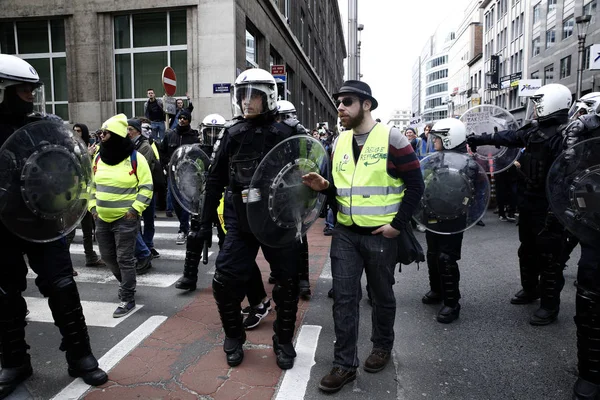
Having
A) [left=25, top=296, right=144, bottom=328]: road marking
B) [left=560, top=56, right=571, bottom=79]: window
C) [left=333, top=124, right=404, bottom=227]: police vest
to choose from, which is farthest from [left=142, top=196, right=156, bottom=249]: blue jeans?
[left=560, top=56, right=571, bottom=79]: window

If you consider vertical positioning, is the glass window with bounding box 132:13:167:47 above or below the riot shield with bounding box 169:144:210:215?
above

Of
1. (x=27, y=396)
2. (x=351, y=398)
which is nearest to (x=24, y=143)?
(x=27, y=396)

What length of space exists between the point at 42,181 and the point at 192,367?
1681 mm

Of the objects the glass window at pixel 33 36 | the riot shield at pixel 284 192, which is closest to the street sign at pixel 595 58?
the riot shield at pixel 284 192

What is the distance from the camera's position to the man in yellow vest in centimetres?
308

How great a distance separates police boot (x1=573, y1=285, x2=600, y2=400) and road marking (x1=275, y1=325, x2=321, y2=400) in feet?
5.81

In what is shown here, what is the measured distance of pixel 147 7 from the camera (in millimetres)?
13961

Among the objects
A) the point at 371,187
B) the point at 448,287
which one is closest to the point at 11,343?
the point at 371,187

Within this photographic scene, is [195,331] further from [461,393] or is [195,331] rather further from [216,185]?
[461,393]

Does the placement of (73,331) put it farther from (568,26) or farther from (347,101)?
(568,26)

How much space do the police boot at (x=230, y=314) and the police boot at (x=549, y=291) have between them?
274cm

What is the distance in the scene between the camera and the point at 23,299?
3098 mm

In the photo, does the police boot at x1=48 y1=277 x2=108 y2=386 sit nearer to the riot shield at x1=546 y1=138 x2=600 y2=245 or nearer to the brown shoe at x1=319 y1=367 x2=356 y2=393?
the brown shoe at x1=319 y1=367 x2=356 y2=393

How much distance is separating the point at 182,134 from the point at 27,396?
216 inches
